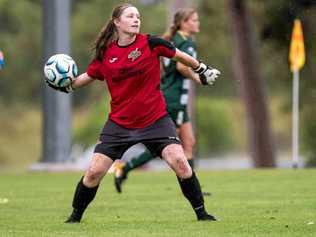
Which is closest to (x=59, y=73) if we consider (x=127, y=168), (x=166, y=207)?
(x=166, y=207)

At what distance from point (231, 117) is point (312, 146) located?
15.5 metres

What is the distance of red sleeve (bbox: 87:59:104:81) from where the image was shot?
12111 millimetres

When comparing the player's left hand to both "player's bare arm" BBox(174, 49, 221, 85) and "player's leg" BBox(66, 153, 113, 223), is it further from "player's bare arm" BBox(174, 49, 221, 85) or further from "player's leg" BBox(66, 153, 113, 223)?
"player's leg" BBox(66, 153, 113, 223)

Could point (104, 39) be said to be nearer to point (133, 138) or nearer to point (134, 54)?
point (134, 54)

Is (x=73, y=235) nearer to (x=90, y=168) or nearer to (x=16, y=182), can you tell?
(x=90, y=168)

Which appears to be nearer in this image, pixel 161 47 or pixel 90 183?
pixel 161 47

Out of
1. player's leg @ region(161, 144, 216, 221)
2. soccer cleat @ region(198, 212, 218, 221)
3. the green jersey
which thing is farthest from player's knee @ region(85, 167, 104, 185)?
the green jersey

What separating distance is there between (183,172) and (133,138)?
551 mm

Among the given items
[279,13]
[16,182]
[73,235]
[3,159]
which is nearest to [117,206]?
[73,235]

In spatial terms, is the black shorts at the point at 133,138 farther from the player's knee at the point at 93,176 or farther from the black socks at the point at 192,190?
the black socks at the point at 192,190

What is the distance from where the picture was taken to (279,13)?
36.7m

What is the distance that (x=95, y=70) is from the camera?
39.8 ft

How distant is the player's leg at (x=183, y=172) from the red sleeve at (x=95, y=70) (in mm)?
933

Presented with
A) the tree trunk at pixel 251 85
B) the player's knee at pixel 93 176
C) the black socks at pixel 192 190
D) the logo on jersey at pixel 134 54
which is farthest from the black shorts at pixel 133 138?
the tree trunk at pixel 251 85
